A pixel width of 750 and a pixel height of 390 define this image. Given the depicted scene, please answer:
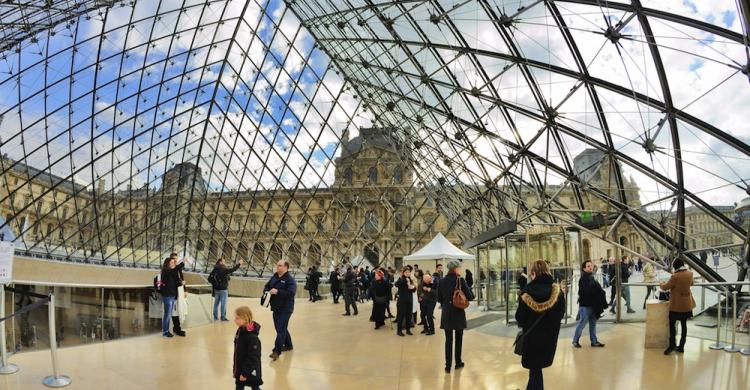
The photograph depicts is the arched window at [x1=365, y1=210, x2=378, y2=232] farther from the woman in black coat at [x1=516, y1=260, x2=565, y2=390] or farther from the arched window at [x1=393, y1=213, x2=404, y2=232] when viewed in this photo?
the woman in black coat at [x1=516, y1=260, x2=565, y2=390]

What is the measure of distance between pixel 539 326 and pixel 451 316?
2012mm

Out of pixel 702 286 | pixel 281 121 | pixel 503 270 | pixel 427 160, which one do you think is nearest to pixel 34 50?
pixel 281 121

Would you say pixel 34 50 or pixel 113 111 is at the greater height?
pixel 34 50

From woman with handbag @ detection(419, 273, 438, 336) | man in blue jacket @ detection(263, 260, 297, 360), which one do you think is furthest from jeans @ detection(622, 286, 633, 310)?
man in blue jacket @ detection(263, 260, 297, 360)

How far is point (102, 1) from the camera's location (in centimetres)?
2336

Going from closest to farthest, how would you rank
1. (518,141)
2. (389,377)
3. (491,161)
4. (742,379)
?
1. (742,379)
2. (389,377)
3. (518,141)
4. (491,161)

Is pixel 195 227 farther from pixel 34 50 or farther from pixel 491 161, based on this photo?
pixel 491 161

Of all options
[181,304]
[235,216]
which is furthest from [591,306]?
[235,216]

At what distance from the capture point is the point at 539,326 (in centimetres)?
466

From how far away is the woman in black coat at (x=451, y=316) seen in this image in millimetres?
6547

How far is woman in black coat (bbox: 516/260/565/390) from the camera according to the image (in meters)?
4.62

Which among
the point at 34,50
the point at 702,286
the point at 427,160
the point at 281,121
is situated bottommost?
the point at 702,286

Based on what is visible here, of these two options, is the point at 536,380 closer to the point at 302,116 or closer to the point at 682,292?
the point at 682,292

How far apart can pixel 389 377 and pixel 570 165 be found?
32.6ft
